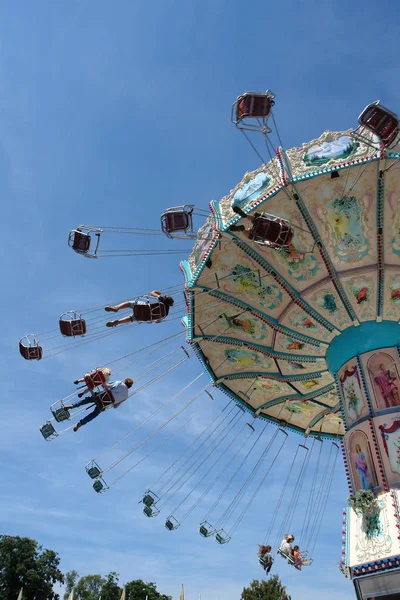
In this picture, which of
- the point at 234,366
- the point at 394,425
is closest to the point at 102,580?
the point at 234,366

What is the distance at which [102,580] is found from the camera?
5794 cm

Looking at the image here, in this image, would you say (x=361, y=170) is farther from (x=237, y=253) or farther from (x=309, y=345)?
(x=309, y=345)

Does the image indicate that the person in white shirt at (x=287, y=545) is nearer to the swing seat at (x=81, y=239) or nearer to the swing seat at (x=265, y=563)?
the swing seat at (x=265, y=563)

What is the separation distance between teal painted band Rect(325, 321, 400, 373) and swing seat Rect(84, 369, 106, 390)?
215 inches

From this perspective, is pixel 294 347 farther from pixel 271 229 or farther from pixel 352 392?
pixel 271 229

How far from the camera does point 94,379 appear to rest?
11570 mm

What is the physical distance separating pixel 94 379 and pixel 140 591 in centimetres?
4122

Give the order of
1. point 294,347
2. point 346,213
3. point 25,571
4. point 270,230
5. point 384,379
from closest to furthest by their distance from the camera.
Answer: point 270,230, point 346,213, point 384,379, point 294,347, point 25,571

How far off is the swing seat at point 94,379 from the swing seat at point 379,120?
729 centimetres

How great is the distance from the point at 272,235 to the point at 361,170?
7.38 feet

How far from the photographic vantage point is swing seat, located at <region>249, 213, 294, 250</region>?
32.9 feet

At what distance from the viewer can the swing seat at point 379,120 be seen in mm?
9156

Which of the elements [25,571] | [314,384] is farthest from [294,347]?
[25,571]

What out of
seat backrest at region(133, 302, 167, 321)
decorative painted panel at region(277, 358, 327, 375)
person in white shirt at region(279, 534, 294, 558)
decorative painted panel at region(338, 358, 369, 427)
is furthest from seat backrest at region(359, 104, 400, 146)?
person in white shirt at region(279, 534, 294, 558)
